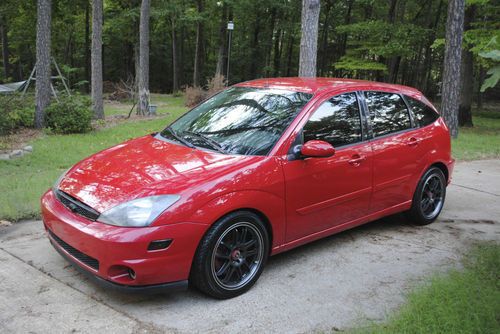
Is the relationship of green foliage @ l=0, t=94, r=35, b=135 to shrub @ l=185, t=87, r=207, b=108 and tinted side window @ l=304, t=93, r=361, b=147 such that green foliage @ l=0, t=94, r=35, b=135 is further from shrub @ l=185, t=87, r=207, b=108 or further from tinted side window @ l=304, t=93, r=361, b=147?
tinted side window @ l=304, t=93, r=361, b=147

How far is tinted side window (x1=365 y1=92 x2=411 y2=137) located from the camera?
4824mm

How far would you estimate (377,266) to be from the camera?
14.3 feet

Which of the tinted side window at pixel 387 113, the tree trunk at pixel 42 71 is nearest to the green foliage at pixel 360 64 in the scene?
the tree trunk at pixel 42 71

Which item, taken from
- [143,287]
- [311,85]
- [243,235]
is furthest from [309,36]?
[143,287]

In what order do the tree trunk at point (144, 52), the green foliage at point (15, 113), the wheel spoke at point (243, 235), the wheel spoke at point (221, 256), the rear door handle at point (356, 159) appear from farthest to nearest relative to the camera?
the tree trunk at point (144, 52) → the green foliage at point (15, 113) → the rear door handle at point (356, 159) → the wheel spoke at point (243, 235) → the wheel spoke at point (221, 256)

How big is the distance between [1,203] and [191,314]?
11.2ft

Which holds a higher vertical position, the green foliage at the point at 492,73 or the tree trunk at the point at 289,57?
the tree trunk at the point at 289,57

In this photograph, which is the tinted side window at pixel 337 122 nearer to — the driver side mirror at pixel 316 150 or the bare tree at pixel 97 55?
the driver side mirror at pixel 316 150

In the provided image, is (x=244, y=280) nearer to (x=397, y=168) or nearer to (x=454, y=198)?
(x=397, y=168)

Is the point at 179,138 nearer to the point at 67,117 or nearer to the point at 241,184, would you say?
the point at 241,184

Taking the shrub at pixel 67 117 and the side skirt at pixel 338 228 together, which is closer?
the side skirt at pixel 338 228

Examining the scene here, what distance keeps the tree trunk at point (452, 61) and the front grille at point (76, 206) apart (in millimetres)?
12287

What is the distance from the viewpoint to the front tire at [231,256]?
134 inches

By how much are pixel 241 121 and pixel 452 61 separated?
11.0 metres
